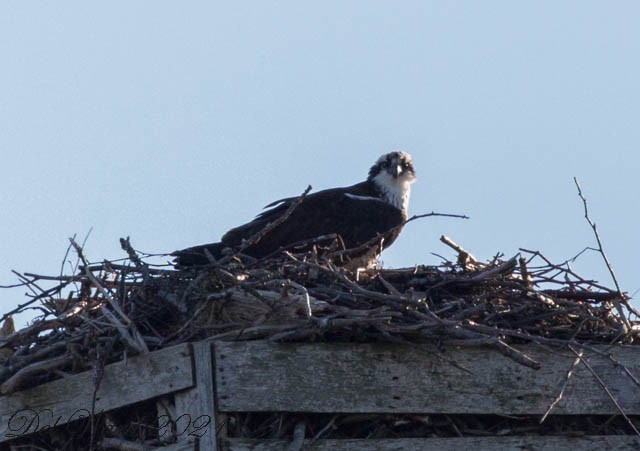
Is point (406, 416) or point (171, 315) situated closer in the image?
point (406, 416)

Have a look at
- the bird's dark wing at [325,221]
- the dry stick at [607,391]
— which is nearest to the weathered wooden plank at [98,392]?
the dry stick at [607,391]

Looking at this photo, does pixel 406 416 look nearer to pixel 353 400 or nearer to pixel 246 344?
pixel 353 400

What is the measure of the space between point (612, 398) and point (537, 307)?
0.79 meters

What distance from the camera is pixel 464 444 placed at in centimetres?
494

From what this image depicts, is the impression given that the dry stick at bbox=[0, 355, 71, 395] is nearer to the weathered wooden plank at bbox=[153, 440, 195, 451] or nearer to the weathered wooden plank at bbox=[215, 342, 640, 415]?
the weathered wooden plank at bbox=[153, 440, 195, 451]

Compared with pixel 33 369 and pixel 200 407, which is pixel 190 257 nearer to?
pixel 33 369

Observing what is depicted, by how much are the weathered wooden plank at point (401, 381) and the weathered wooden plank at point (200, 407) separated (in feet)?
0.16

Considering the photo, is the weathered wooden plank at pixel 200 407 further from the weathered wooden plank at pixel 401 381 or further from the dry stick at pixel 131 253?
the dry stick at pixel 131 253

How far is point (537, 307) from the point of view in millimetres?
5711

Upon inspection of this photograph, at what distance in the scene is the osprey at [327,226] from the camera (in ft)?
24.0

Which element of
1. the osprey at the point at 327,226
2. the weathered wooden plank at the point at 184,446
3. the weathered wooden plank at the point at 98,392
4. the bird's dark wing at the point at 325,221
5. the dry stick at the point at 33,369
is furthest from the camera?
the bird's dark wing at the point at 325,221

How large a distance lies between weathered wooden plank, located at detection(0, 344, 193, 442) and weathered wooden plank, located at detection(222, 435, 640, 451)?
1.43ft

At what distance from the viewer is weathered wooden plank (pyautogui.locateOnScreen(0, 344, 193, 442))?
4863 millimetres

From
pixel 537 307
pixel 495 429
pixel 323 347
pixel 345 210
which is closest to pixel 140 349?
pixel 323 347
